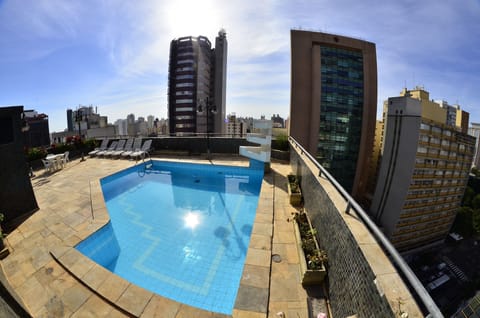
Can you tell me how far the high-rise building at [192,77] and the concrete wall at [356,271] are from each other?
49360 millimetres

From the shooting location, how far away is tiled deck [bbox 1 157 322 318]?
2.78 metres

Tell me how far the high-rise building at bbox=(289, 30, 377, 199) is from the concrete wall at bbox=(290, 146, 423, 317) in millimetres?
23203

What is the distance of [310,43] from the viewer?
987 inches

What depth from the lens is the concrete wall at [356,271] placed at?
1.49 m

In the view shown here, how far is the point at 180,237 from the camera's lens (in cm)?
539

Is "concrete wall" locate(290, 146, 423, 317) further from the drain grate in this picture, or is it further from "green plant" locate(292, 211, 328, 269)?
the drain grate

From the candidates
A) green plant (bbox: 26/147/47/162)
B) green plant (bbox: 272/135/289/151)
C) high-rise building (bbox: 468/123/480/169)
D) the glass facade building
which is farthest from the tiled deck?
high-rise building (bbox: 468/123/480/169)

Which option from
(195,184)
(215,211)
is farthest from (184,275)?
(195,184)

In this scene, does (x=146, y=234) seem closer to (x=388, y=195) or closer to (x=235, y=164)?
(x=235, y=164)

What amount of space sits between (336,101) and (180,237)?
27.7 metres

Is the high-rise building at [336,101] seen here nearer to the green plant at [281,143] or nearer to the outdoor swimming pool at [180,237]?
the green plant at [281,143]

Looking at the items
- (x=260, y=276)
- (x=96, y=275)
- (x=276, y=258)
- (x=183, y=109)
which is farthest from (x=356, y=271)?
(x=183, y=109)

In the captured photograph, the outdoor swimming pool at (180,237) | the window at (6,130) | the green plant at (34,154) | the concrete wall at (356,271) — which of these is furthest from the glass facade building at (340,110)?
the green plant at (34,154)

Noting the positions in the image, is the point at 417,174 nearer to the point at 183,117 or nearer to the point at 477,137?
the point at 183,117
